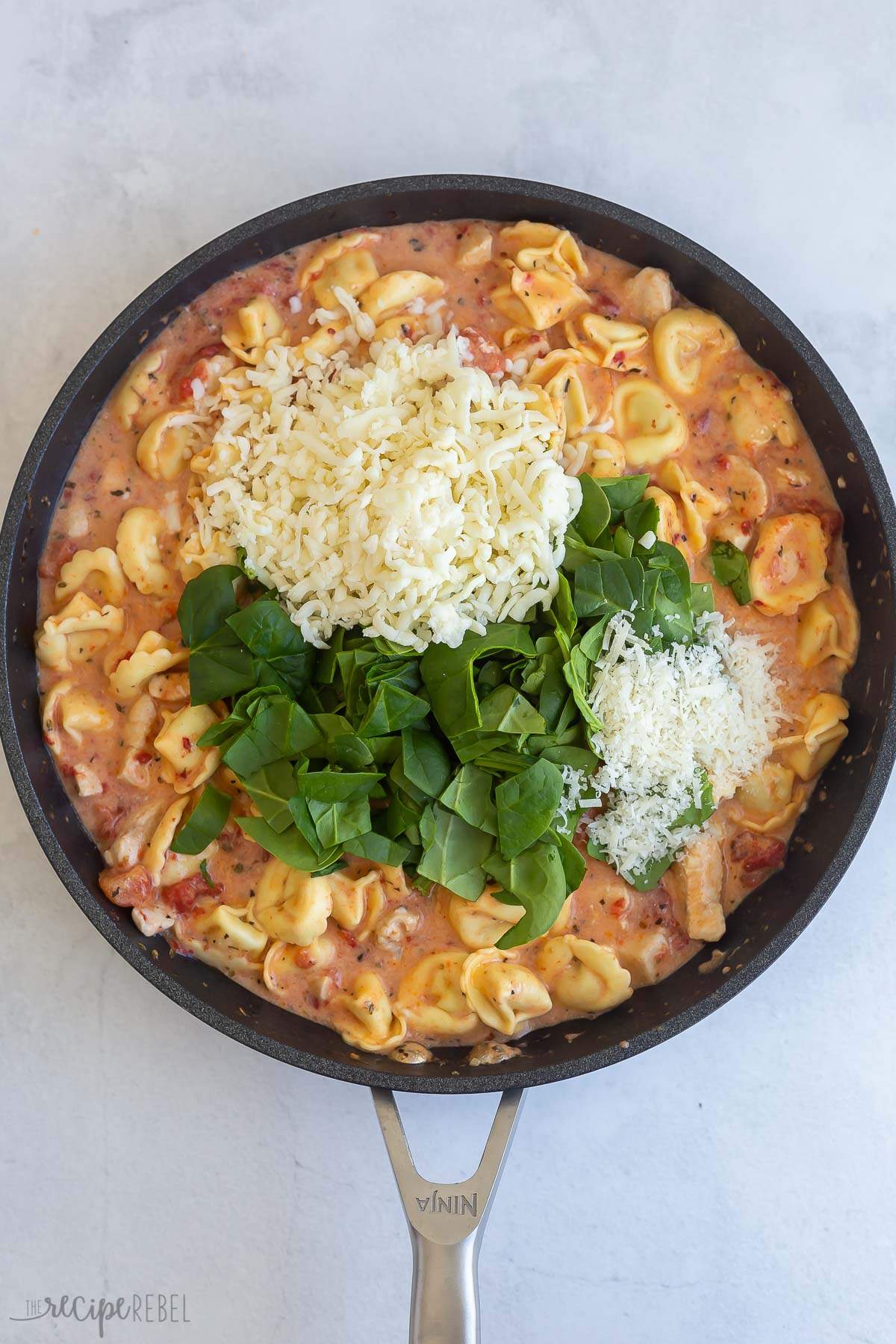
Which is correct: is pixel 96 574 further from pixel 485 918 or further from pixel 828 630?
pixel 828 630

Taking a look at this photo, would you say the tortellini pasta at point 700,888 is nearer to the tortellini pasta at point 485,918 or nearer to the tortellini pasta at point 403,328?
the tortellini pasta at point 485,918

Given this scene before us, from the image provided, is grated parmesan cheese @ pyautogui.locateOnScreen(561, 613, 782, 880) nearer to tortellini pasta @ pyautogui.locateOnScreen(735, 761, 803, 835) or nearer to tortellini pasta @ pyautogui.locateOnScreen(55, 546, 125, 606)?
tortellini pasta @ pyautogui.locateOnScreen(735, 761, 803, 835)

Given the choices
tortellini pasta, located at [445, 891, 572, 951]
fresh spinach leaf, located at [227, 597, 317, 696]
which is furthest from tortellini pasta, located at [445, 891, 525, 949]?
fresh spinach leaf, located at [227, 597, 317, 696]

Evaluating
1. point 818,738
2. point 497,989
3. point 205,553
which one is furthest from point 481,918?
point 205,553

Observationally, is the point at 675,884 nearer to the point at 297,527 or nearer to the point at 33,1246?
the point at 297,527

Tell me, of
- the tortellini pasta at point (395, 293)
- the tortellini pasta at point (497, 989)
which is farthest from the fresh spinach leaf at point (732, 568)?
the tortellini pasta at point (497, 989)

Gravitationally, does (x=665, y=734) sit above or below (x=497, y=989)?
above

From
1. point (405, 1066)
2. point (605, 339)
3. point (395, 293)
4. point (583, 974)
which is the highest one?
point (395, 293)
